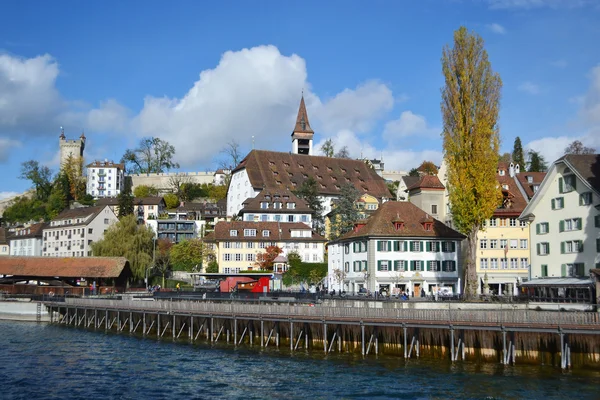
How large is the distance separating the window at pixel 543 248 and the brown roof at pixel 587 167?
21.9ft

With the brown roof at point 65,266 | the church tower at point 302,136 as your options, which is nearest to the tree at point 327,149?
the church tower at point 302,136

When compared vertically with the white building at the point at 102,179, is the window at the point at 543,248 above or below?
below

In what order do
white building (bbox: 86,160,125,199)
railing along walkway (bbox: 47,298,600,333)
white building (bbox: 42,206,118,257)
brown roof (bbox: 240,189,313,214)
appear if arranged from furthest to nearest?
white building (bbox: 86,160,125,199)
white building (bbox: 42,206,118,257)
brown roof (bbox: 240,189,313,214)
railing along walkway (bbox: 47,298,600,333)

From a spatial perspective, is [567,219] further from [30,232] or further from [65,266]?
[30,232]

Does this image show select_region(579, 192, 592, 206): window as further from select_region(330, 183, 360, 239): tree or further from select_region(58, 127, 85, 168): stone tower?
select_region(58, 127, 85, 168): stone tower

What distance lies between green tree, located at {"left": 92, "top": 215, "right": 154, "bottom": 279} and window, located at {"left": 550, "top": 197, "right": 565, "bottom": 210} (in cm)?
4928

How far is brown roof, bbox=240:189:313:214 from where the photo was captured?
90.4m

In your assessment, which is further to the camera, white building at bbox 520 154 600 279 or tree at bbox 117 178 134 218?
tree at bbox 117 178 134 218

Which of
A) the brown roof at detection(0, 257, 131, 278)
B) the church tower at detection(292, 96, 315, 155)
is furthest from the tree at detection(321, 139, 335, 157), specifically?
the brown roof at detection(0, 257, 131, 278)

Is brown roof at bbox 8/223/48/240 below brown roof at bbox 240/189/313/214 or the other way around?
below

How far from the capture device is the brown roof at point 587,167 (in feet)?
159

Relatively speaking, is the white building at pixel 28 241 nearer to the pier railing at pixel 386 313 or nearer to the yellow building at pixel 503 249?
the pier railing at pixel 386 313

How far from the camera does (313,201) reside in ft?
321

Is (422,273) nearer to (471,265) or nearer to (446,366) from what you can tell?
(471,265)
